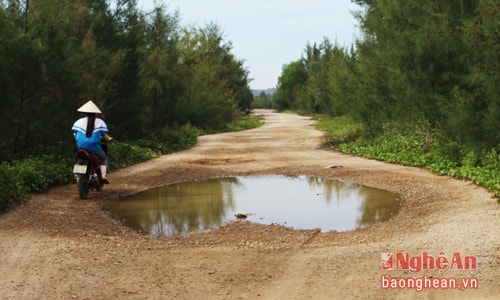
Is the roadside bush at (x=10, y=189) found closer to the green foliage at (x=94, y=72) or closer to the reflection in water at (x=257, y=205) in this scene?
the reflection in water at (x=257, y=205)

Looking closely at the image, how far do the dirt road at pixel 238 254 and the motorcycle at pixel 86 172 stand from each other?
28cm

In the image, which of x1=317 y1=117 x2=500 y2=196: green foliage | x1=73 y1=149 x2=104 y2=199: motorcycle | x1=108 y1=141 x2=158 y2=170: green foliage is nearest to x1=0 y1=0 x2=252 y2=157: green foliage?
x1=108 y1=141 x2=158 y2=170: green foliage

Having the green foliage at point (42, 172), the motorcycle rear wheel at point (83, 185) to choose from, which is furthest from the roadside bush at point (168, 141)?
the motorcycle rear wheel at point (83, 185)

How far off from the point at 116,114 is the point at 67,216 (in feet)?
A: 32.5

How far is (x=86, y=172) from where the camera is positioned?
9.32 meters

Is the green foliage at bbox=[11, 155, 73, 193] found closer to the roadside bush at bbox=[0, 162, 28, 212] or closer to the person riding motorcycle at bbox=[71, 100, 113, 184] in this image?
the roadside bush at bbox=[0, 162, 28, 212]

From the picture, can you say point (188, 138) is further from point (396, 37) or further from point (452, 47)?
point (452, 47)

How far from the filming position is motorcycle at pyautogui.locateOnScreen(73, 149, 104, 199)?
364 inches

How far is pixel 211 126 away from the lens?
31.7m

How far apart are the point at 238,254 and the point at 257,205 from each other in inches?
133

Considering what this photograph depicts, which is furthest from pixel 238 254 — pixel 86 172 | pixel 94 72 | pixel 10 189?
pixel 94 72

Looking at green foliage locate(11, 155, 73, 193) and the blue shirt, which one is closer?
the blue shirt

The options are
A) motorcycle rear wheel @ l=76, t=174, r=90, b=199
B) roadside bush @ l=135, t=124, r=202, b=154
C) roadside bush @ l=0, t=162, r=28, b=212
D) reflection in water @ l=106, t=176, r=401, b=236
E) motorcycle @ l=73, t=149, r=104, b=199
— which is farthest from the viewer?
roadside bush @ l=135, t=124, r=202, b=154

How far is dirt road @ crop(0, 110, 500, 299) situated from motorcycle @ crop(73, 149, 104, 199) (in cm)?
28
